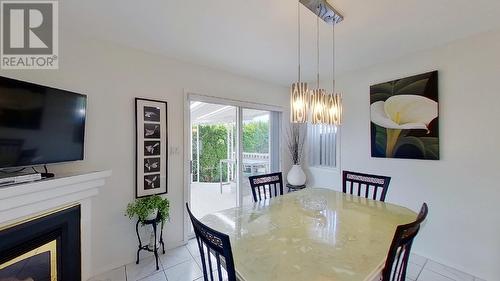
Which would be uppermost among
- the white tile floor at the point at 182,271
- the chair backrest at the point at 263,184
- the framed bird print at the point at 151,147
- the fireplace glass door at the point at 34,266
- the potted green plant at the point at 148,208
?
the framed bird print at the point at 151,147

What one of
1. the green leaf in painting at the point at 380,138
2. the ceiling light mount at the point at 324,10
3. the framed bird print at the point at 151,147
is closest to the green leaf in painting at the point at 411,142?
the green leaf in painting at the point at 380,138

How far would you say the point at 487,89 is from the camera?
2082mm

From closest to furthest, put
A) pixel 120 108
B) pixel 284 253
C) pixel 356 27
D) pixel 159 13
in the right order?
1. pixel 284 253
2. pixel 159 13
3. pixel 356 27
4. pixel 120 108

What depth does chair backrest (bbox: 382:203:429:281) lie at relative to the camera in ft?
2.98

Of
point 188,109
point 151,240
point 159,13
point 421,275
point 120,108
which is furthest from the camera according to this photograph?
point 188,109

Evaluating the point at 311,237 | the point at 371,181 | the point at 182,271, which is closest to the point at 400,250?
the point at 311,237

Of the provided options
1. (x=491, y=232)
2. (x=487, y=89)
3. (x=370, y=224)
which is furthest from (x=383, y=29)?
(x=491, y=232)

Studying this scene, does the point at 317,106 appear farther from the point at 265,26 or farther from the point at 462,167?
the point at 462,167

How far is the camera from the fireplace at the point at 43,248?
1402mm

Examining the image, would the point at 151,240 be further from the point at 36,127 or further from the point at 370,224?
the point at 370,224

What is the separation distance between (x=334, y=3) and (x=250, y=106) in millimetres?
2032

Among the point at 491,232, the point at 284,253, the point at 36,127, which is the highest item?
the point at 36,127

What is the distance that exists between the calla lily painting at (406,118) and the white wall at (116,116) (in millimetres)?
2649

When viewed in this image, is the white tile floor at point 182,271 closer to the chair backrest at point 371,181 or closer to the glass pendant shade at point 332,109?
the chair backrest at point 371,181
